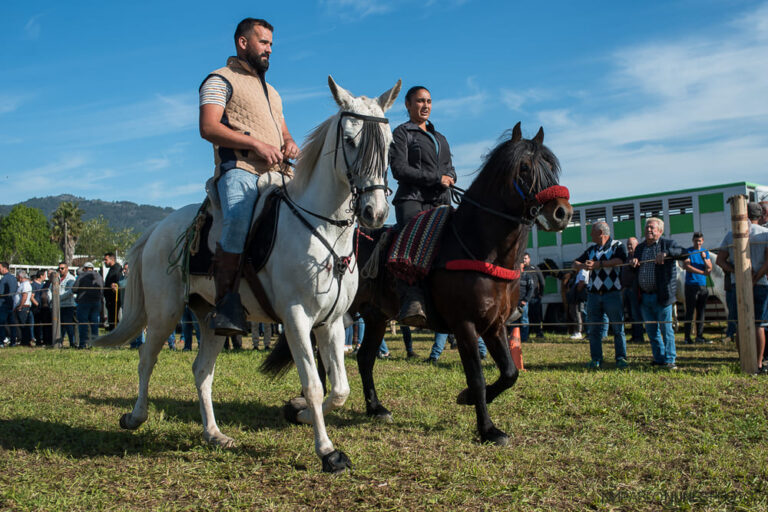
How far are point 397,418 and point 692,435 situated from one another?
269 cm

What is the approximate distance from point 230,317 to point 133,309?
1.87 metres

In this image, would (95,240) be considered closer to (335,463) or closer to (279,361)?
(279,361)

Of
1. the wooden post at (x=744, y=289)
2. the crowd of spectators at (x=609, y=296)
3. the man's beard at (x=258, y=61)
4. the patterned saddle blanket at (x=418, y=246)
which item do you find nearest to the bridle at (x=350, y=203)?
the patterned saddle blanket at (x=418, y=246)

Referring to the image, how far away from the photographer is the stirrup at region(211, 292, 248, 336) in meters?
4.55

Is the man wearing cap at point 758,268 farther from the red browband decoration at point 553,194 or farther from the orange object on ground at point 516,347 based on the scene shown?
the red browband decoration at point 553,194

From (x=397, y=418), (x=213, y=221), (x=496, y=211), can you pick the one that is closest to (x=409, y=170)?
(x=496, y=211)

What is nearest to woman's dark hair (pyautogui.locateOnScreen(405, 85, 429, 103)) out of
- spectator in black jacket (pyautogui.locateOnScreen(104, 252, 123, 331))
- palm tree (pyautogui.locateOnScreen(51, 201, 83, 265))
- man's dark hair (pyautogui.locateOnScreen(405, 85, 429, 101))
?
man's dark hair (pyautogui.locateOnScreen(405, 85, 429, 101))

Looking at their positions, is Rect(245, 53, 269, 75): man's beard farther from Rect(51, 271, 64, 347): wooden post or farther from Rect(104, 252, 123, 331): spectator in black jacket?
Rect(51, 271, 64, 347): wooden post

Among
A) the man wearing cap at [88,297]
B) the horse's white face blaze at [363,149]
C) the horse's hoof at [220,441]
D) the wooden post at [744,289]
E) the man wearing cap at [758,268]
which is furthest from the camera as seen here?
the man wearing cap at [88,297]

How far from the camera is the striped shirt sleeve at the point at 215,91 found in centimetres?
502

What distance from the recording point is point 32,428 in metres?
5.76

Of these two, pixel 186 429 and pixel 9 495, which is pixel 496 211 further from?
pixel 9 495

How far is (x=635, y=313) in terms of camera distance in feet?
Answer: 39.0

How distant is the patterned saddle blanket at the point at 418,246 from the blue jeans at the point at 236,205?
5.14 feet
